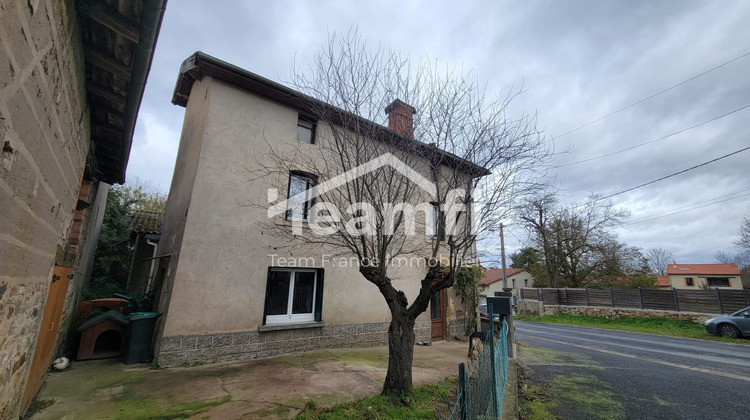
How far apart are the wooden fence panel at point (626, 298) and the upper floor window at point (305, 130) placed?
67.2ft

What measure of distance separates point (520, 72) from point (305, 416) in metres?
6.13

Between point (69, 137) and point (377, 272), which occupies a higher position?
point (69, 137)

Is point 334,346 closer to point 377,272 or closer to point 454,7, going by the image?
point 377,272

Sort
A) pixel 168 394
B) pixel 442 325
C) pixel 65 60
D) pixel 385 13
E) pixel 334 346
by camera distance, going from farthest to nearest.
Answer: pixel 442 325 → pixel 334 346 → pixel 385 13 → pixel 168 394 → pixel 65 60

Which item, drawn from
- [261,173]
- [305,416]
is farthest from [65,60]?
[261,173]

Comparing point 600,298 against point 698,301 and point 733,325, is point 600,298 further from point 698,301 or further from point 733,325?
point 733,325

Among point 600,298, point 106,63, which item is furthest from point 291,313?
point 600,298

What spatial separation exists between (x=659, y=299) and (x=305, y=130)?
68.3 feet

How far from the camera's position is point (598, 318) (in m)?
18.5

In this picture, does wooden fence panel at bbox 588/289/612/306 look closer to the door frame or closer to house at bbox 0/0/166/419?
the door frame

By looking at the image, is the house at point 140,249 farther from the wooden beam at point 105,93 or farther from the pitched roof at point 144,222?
the wooden beam at point 105,93

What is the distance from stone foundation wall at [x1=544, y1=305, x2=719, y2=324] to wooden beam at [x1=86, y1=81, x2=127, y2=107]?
75.9 ft

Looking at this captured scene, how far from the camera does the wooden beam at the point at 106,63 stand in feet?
9.30

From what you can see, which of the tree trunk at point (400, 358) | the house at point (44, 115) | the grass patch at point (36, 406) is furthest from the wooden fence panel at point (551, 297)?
the house at point (44, 115)
